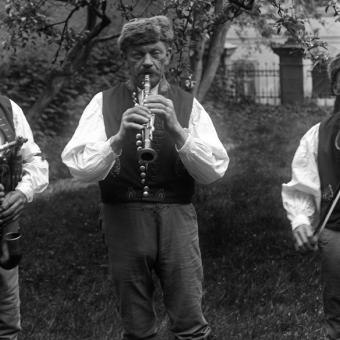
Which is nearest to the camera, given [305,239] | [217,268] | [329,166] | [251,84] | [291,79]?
[305,239]

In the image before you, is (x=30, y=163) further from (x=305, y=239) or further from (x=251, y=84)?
(x=251, y=84)

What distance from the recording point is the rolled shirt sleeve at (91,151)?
393 cm

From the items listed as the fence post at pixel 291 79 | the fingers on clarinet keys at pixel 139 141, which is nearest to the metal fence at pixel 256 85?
the fence post at pixel 291 79

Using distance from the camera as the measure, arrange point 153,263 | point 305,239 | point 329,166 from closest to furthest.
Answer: point 305,239, point 329,166, point 153,263

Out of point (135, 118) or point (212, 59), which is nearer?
point (135, 118)

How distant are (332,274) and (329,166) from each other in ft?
1.62

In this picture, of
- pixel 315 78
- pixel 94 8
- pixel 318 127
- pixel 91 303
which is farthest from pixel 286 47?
pixel 318 127

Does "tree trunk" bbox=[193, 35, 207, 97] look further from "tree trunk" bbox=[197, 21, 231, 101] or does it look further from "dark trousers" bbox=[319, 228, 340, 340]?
"dark trousers" bbox=[319, 228, 340, 340]

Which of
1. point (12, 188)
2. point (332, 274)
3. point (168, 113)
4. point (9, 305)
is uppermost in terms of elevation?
point (168, 113)

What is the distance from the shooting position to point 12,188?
408cm

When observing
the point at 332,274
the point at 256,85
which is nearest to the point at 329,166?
the point at 332,274

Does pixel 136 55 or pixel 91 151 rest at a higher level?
pixel 136 55

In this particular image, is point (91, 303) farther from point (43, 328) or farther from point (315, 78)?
point (315, 78)

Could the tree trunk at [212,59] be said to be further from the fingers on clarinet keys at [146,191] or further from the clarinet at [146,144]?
the clarinet at [146,144]
